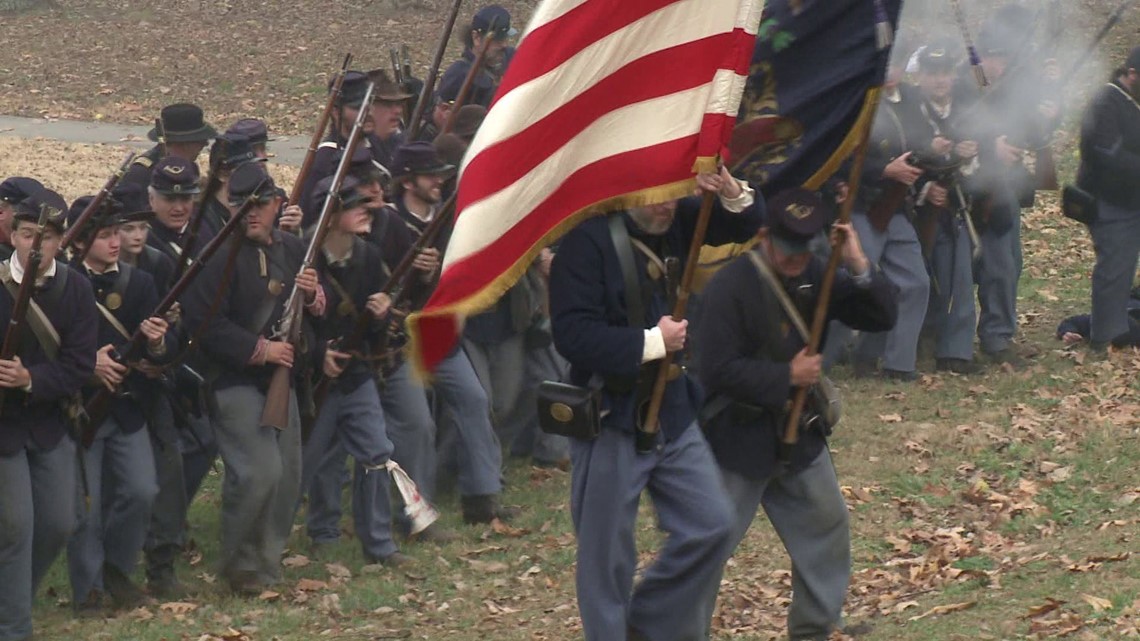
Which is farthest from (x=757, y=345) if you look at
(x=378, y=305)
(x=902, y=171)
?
(x=902, y=171)

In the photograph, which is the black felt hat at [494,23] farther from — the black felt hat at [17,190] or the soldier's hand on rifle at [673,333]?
the soldier's hand on rifle at [673,333]

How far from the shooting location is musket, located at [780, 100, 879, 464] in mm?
7465

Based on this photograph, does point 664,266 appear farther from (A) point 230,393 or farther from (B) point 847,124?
(A) point 230,393

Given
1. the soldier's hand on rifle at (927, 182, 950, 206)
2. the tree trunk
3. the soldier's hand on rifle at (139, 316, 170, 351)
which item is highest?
the tree trunk

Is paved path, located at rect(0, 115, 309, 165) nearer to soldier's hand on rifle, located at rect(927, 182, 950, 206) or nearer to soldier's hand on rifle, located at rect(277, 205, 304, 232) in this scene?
soldier's hand on rifle, located at rect(927, 182, 950, 206)

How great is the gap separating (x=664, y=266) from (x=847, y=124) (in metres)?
1.36

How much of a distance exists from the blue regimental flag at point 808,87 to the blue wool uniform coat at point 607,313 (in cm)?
86

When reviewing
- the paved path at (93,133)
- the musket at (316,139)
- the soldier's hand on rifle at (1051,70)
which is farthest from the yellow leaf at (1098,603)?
the paved path at (93,133)

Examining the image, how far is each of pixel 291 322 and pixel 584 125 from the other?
306cm

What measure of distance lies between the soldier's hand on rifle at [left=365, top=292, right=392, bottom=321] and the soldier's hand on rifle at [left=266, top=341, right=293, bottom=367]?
0.85 m

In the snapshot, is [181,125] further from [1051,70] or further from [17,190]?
[1051,70]

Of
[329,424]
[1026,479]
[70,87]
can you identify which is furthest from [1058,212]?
[70,87]

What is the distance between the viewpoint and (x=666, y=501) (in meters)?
7.34

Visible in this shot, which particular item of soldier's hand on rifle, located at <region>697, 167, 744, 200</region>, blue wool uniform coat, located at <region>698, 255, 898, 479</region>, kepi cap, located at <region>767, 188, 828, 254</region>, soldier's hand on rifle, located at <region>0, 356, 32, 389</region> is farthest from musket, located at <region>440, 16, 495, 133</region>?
soldier's hand on rifle, located at <region>697, 167, 744, 200</region>
